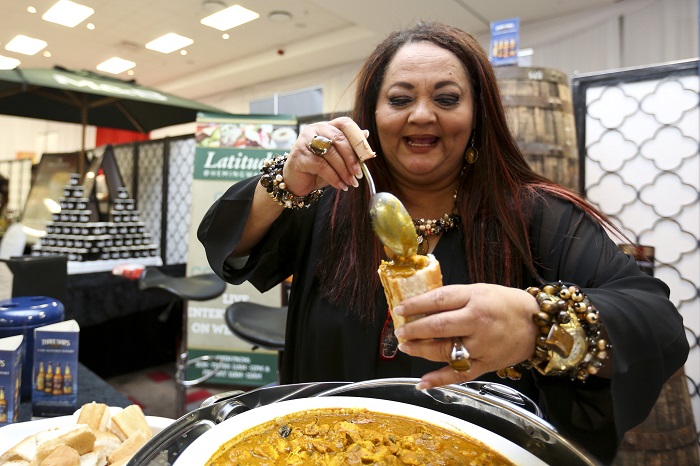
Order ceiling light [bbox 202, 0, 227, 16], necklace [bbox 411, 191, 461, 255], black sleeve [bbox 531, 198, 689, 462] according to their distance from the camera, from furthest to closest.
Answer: ceiling light [bbox 202, 0, 227, 16] → necklace [bbox 411, 191, 461, 255] → black sleeve [bbox 531, 198, 689, 462]

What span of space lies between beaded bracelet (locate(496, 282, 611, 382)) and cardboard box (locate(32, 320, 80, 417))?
1.05 metres

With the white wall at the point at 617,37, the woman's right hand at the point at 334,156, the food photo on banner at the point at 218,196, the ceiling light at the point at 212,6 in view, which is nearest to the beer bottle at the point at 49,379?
the woman's right hand at the point at 334,156

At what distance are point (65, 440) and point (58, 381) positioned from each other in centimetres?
37

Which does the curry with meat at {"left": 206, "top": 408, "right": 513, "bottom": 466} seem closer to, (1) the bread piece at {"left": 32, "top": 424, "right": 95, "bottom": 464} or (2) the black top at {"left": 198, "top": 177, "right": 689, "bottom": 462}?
(2) the black top at {"left": 198, "top": 177, "right": 689, "bottom": 462}

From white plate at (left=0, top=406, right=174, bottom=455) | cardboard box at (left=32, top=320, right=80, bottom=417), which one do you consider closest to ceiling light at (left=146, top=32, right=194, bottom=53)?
cardboard box at (left=32, top=320, right=80, bottom=417)

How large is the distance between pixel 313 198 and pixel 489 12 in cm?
584

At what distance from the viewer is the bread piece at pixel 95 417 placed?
0.95m

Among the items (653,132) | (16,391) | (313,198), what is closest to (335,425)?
(313,198)

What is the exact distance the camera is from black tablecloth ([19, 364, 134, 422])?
120cm

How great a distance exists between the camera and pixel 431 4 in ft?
18.7

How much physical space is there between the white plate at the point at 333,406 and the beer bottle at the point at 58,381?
0.67m

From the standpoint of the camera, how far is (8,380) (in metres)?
1.00

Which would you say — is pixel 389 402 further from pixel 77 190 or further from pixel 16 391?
pixel 77 190

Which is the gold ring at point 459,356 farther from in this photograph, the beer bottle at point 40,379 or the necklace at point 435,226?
the beer bottle at point 40,379
